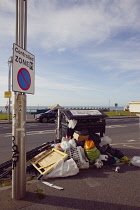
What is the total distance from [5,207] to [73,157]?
2437 mm

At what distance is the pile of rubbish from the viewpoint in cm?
493

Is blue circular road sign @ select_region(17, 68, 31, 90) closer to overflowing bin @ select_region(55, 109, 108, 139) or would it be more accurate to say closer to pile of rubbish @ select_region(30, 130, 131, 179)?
pile of rubbish @ select_region(30, 130, 131, 179)

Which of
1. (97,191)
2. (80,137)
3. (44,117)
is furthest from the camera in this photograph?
(44,117)

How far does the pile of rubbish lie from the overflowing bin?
0.32m

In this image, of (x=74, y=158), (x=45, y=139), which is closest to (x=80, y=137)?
(x=74, y=158)

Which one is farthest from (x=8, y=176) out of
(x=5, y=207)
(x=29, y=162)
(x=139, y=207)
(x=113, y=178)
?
(x=139, y=207)

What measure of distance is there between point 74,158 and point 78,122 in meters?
1.59

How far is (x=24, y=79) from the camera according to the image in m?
3.70

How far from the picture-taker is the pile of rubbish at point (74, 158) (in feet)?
16.2

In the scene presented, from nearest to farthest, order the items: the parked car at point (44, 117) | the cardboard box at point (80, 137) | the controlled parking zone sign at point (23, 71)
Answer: the controlled parking zone sign at point (23, 71)
the cardboard box at point (80, 137)
the parked car at point (44, 117)

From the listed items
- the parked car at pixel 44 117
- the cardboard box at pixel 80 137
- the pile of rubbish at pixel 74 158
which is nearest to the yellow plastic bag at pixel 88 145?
the pile of rubbish at pixel 74 158

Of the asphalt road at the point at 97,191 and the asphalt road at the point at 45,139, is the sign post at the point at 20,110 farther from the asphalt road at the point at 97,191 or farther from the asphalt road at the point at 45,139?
the asphalt road at the point at 45,139

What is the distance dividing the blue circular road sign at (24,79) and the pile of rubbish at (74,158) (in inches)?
90.8

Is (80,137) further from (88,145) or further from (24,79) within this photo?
(24,79)
